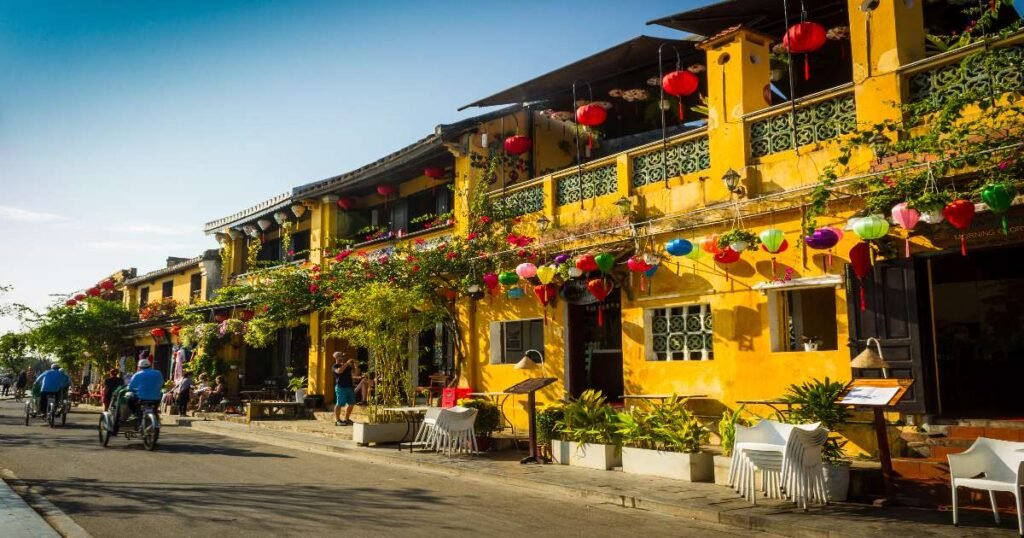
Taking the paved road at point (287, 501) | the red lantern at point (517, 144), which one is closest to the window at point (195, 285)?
the paved road at point (287, 501)

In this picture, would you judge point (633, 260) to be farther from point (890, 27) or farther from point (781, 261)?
point (890, 27)

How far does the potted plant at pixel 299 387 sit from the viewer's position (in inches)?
823

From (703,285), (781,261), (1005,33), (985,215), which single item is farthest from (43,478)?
(1005,33)

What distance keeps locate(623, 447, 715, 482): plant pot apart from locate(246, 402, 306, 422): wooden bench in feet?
39.8

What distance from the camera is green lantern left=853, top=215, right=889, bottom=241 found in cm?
859

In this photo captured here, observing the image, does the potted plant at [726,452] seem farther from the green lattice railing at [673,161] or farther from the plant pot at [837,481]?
the green lattice railing at [673,161]

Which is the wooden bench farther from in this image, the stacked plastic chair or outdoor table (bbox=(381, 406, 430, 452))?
the stacked plastic chair

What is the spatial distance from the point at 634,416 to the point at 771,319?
263cm

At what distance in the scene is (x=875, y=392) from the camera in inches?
309

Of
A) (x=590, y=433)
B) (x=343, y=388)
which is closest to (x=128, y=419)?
(x=343, y=388)

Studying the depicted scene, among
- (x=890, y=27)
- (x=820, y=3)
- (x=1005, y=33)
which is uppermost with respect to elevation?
(x=820, y=3)

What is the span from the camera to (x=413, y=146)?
17.8 m

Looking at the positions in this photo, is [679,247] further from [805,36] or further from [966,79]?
[966,79]

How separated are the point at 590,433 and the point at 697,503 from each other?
316 cm
